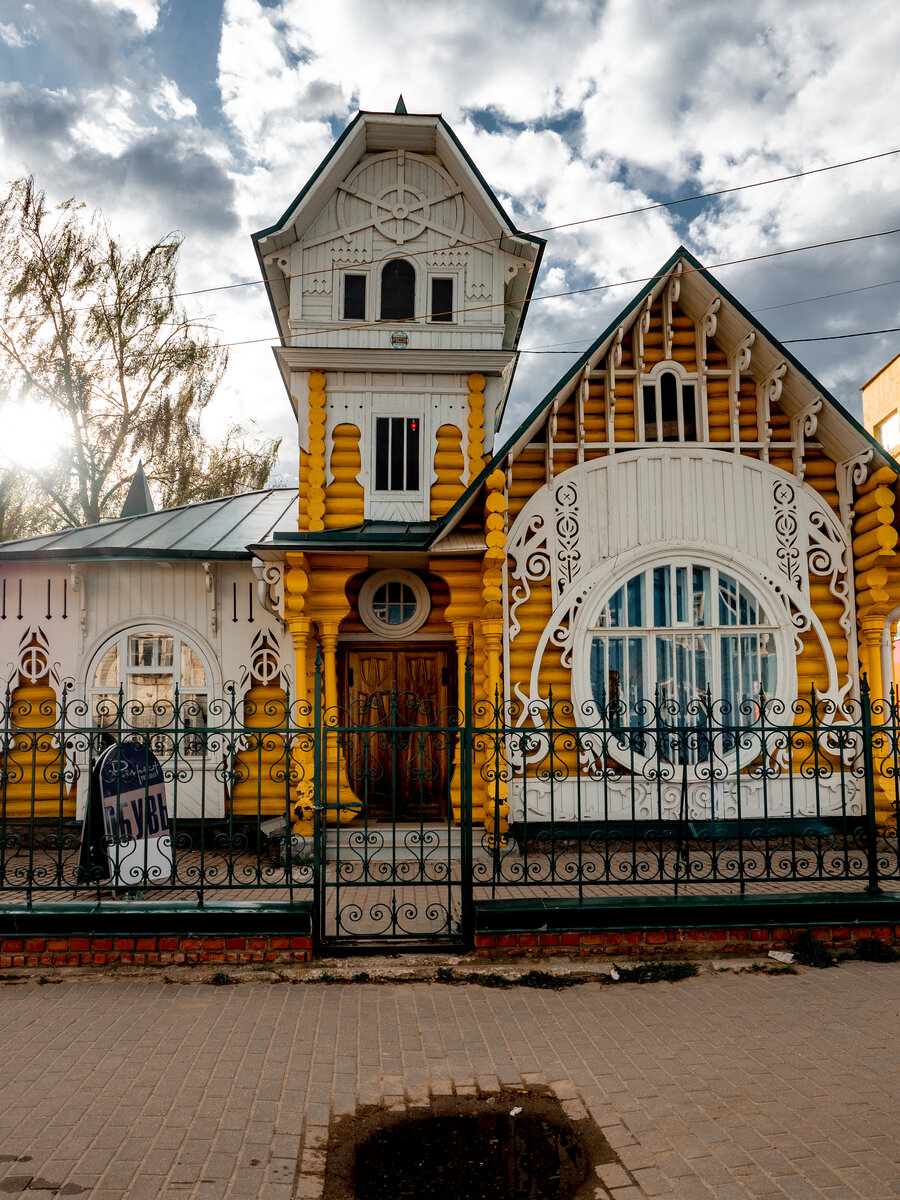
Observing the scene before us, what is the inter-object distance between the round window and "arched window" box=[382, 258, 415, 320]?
3.78 metres

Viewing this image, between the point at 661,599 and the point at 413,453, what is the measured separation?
4079 millimetres

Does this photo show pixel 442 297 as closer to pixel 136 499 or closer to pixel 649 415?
pixel 649 415

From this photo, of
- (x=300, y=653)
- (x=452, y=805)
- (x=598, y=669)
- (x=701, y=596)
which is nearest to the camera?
(x=452, y=805)

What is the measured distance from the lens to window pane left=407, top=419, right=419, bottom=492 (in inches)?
455

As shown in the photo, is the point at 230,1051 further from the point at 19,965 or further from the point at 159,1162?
the point at 19,965

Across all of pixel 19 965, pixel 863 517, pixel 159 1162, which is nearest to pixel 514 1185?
pixel 159 1162

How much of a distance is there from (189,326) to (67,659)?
41.9 ft

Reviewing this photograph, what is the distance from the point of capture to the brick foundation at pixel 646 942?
243 inches

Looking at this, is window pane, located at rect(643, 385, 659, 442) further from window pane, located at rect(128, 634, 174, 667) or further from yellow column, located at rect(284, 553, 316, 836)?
window pane, located at rect(128, 634, 174, 667)

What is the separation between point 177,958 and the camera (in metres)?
6.06

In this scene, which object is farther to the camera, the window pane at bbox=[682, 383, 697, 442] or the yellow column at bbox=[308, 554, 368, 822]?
the yellow column at bbox=[308, 554, 368, 822]

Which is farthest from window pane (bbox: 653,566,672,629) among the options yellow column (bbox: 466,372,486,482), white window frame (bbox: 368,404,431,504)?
white window frame (bbox: 368,404,431,504)

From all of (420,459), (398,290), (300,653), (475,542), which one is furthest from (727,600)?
(398,290)

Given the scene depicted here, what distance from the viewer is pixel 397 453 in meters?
11.6
